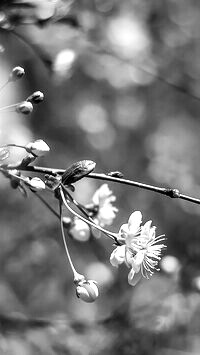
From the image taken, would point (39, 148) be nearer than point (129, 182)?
No

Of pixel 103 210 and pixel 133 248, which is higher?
pixel 103 210

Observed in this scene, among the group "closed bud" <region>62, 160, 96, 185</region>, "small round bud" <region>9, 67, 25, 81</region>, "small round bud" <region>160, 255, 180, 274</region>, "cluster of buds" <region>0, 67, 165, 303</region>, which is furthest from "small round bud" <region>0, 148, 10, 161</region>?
"small round bud" <region>160, 255, 180, 274</region>

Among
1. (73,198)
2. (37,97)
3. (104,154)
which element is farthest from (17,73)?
(104,154)

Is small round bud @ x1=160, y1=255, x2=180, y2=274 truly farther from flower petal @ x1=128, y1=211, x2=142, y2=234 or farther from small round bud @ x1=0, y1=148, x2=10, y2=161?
small round bud @ x1=0, y1=148, x2=10, y2=161

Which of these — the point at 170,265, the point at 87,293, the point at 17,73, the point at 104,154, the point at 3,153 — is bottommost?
the point at 87,293

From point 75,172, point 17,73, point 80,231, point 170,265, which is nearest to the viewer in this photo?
point 75,172

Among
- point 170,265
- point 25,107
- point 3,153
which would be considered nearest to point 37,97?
point 25,107

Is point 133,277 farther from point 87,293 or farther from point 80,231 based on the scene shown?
point 80,231

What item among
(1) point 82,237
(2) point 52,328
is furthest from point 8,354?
(1) point 82,237

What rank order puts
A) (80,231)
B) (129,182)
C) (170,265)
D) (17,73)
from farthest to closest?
(170,265) → (80,231) → (17,73) → (129,182)
